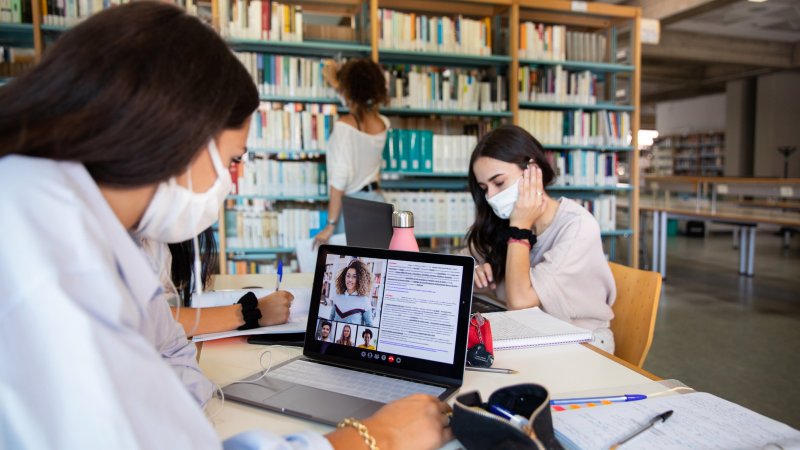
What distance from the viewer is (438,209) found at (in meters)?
3.94

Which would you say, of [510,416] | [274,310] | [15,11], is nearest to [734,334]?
[274,310]

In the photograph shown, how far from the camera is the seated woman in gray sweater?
157 centimetres

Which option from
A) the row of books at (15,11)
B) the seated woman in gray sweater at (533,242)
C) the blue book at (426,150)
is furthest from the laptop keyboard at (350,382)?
the row of books at (15,11)

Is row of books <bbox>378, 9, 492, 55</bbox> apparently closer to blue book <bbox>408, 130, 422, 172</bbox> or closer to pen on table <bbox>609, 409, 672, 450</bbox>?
blue book <bbox>408, 130, 422, 172</bbox>

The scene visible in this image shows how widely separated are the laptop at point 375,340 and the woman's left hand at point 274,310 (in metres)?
0.23

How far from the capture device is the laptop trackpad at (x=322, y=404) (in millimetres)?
828

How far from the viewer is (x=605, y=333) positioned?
5.05ft

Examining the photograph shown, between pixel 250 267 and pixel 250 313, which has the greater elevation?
pixel 250 313

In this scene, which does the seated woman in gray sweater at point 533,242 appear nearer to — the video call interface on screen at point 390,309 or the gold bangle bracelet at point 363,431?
the video call interface on screen at point 390,309

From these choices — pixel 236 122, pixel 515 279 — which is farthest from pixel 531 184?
pixel 236 122

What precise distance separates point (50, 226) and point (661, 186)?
795 cm

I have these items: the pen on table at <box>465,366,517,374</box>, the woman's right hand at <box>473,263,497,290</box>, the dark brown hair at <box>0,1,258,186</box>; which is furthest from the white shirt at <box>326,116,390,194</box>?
the dark brown hair at <box>0,1,258,186</box>

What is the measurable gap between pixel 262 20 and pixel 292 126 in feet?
2.30

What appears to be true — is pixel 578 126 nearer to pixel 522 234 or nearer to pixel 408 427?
pixel 522 234
